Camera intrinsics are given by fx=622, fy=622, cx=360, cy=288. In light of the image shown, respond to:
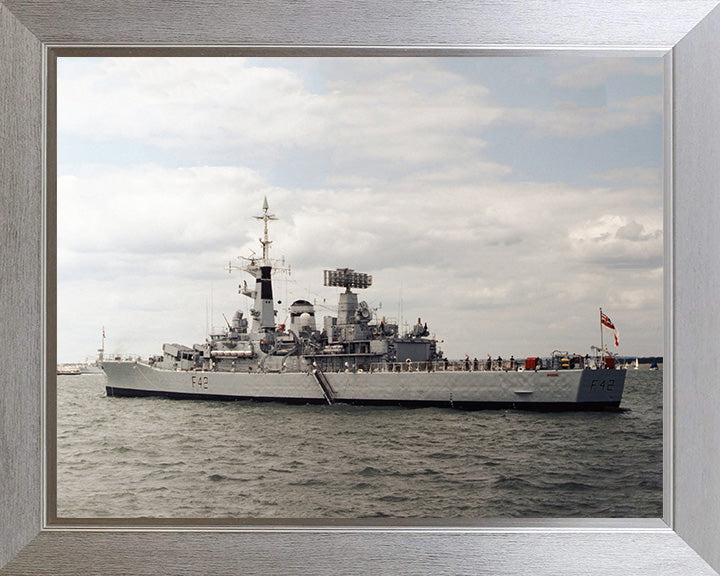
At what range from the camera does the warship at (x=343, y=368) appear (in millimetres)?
2736

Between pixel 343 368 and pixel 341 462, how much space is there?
3.50 ft

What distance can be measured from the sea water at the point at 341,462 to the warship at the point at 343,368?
0.13m

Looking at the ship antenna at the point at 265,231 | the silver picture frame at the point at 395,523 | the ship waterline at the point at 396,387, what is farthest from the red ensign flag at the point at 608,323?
the ship antenna at the point at 265,231

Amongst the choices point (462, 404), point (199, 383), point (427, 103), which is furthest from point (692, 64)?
point (199, 383)

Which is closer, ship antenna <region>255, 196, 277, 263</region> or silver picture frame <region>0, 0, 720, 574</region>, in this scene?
silver picture frame <region>0, 0, 720, 574</region>

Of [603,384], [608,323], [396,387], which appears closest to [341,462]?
[396,387]

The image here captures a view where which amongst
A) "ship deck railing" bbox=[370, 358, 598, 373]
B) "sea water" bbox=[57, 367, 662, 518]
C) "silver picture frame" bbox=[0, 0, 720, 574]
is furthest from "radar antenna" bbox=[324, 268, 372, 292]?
"silver picture frame" bbox=[0, 0, 720, 574]

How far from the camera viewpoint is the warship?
2736mm

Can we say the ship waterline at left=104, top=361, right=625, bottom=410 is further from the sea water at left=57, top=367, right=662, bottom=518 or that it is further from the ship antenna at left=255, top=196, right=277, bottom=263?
the ship antenna at left=255, top=196, right=277, bottom=263

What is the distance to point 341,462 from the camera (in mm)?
2748

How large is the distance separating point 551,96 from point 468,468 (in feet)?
5.27

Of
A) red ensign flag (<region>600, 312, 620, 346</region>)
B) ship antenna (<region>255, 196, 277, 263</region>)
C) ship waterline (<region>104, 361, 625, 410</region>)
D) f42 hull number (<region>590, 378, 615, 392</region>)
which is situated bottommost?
ship waterline (<region>104, 361, 625, 410</region>)

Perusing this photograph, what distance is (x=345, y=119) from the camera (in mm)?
2688

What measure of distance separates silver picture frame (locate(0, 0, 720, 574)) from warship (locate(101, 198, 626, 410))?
2.24 feet
